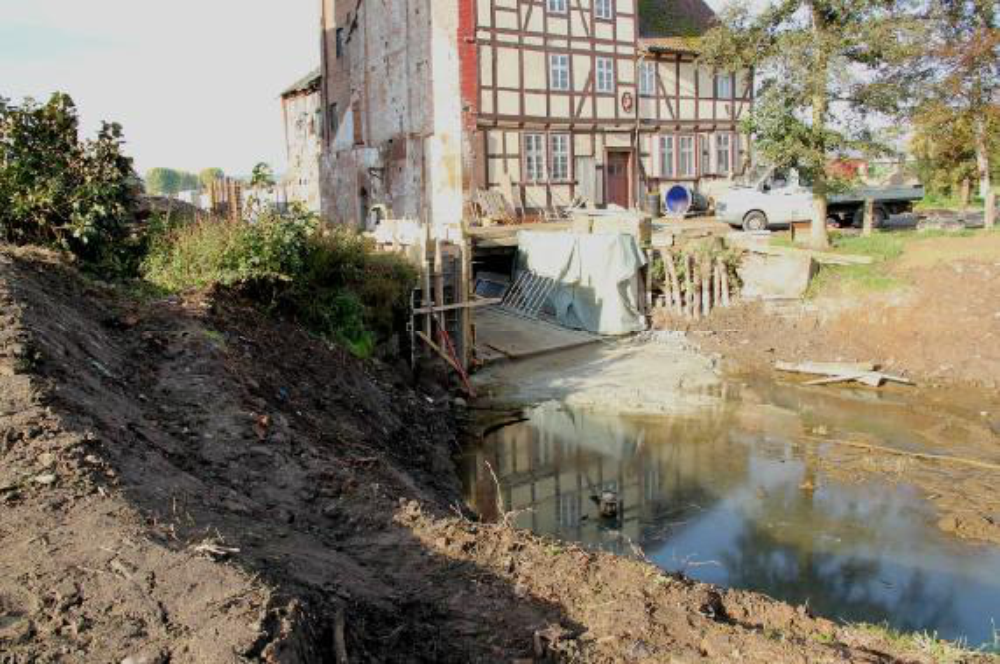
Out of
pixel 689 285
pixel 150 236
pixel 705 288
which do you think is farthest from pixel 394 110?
pixel 150 236

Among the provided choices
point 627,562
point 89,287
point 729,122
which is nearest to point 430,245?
point 89,287

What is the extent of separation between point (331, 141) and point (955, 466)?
26.5 m

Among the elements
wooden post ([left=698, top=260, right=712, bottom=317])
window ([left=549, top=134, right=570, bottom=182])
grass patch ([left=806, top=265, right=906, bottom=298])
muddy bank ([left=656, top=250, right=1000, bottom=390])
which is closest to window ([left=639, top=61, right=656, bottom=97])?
window ([left=549, top=134, right=570, bottom=182])

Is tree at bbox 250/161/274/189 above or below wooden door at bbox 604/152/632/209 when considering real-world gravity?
below

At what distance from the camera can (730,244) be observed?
20.6 meters

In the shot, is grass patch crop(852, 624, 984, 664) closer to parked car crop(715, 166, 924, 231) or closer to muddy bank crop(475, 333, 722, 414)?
muddy bank crop(475, 333, 722, 414)

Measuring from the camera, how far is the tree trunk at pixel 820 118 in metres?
18.8

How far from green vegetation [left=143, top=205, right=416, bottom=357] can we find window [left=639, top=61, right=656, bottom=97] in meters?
16.0

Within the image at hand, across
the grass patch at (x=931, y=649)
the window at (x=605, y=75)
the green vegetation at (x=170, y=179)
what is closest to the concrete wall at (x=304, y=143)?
the window at (x=605, y=75)

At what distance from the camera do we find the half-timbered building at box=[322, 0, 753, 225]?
2467 cm

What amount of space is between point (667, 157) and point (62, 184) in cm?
2091

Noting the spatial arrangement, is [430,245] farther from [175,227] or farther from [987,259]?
[987,259]

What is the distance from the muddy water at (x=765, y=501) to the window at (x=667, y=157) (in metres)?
14.8

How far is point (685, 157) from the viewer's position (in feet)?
96.1
